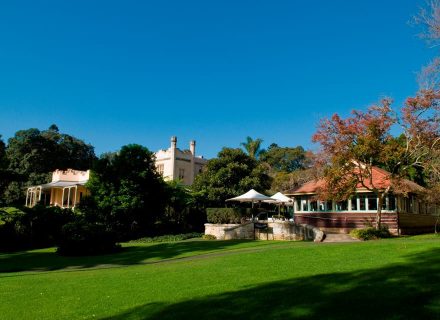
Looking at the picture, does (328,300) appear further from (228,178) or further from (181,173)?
(181,173)

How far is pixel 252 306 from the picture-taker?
673 cm

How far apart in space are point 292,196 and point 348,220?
16.4 feet

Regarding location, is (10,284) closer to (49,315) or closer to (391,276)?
(49,315)

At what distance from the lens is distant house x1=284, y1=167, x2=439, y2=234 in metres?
25.5

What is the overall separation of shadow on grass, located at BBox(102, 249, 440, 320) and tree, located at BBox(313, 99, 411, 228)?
44.6 ft

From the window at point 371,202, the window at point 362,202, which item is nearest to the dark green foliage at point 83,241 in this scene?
the window at point 362,202

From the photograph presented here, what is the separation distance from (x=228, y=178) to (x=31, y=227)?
15285 mm

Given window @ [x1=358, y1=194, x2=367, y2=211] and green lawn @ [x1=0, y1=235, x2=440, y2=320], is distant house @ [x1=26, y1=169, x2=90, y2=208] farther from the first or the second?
green lawn @ [x1=0, y1=235, x2=440, y2=320]

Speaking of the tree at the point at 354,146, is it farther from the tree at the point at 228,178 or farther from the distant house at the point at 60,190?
the distant house at the point at 60,190

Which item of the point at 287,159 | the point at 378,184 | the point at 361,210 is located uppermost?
the point at 287,159

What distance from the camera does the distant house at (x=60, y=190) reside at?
48531mm

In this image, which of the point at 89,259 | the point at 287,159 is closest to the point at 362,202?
the point at 89,259

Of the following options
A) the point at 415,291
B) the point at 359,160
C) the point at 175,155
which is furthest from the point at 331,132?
the point at 175,155

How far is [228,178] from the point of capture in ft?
112
